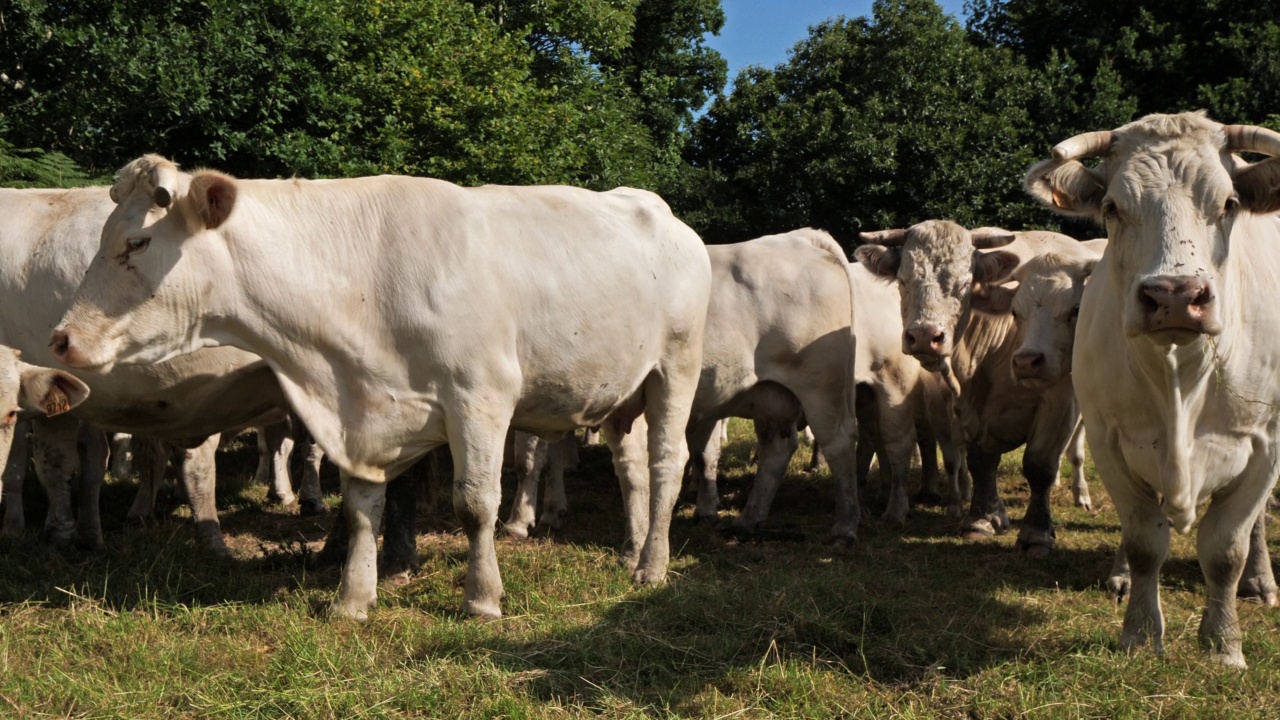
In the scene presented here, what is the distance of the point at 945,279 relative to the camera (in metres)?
9.23

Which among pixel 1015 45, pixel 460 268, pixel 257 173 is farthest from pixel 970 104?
pixel 460 268

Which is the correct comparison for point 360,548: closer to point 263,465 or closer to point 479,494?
point 479,494

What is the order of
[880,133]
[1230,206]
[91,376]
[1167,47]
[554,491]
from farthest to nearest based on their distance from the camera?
[1167,47] < [880,133] < [554,491] < [91,376] < [1230,206]

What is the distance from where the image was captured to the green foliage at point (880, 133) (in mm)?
24203

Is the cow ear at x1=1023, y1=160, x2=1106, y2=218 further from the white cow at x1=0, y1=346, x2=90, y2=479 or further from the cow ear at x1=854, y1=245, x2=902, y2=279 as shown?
the white cow at x1=0, y1=346, x2=90, y2=479

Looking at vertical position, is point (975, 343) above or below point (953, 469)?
above

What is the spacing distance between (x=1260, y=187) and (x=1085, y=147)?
72 cm

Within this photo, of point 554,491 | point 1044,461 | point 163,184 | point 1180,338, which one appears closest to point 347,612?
point 163,184

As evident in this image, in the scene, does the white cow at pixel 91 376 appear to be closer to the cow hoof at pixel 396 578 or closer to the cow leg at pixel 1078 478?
the cow hoof at pixel 396 578

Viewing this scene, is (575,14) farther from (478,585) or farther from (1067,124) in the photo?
(478,585)

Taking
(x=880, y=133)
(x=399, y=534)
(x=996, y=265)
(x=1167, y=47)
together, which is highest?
(x=1167, y=47)

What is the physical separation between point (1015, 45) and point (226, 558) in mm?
27715

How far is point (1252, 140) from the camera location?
495 centimetres

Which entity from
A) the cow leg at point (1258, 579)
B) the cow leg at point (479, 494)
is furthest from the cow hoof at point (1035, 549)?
the cow leg at point (479, 494)
